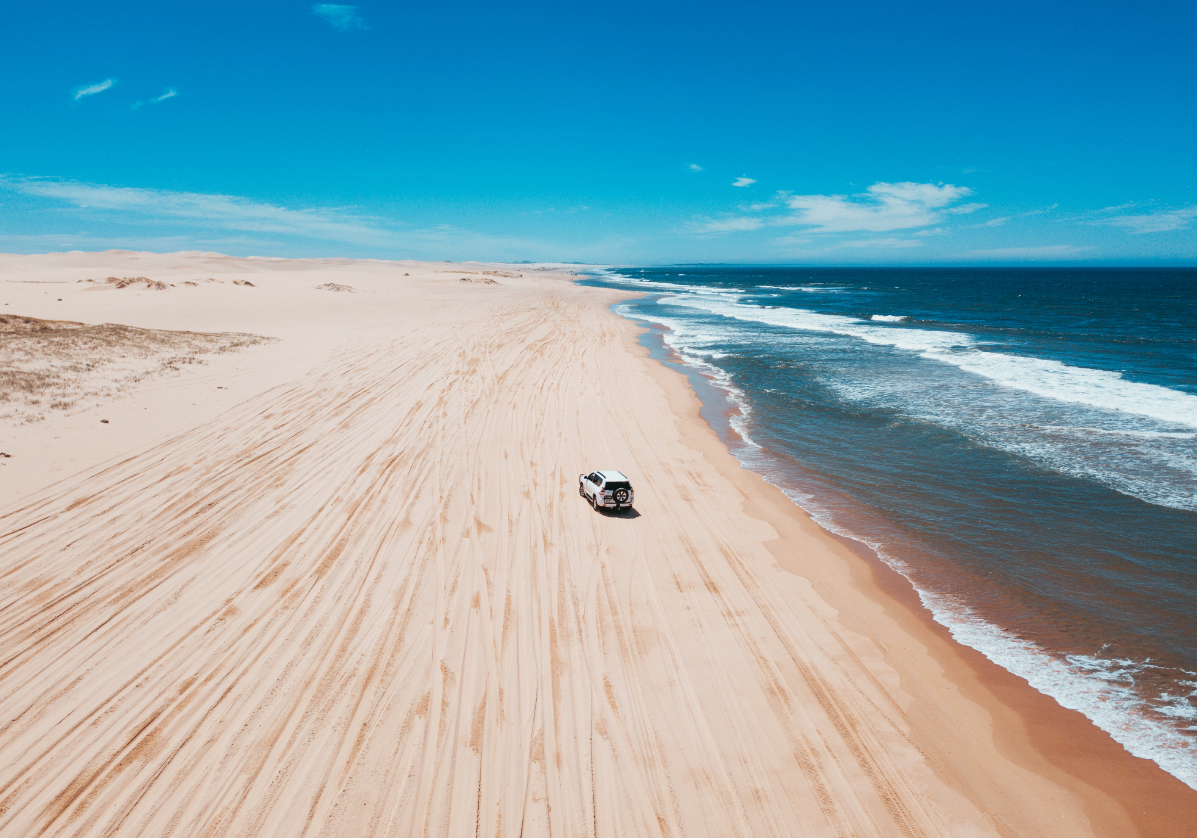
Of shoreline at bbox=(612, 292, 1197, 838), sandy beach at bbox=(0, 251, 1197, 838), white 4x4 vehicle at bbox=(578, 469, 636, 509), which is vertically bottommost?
shoreline at bbox=(612, 292, 1197, 838)

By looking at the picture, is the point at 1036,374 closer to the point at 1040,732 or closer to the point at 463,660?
the point at 1040,732

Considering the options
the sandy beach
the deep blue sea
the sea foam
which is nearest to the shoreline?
the sandy beach

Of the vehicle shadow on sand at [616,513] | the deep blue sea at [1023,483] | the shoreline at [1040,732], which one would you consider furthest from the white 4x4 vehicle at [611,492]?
the deep blue sea at [1023,483]

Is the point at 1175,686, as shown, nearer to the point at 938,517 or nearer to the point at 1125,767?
the point at 1125,767

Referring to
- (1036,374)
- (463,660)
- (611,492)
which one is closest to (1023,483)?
(611,492)

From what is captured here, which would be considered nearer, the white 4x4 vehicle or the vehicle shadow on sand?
the white 4x4 vehicle

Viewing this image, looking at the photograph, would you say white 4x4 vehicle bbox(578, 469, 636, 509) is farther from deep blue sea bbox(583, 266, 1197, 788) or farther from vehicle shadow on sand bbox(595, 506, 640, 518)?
deep blue sea bbox(583, 266, 1197, 788)

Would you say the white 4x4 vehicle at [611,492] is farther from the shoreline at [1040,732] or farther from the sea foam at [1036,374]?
the sea foam at [1036,374]
